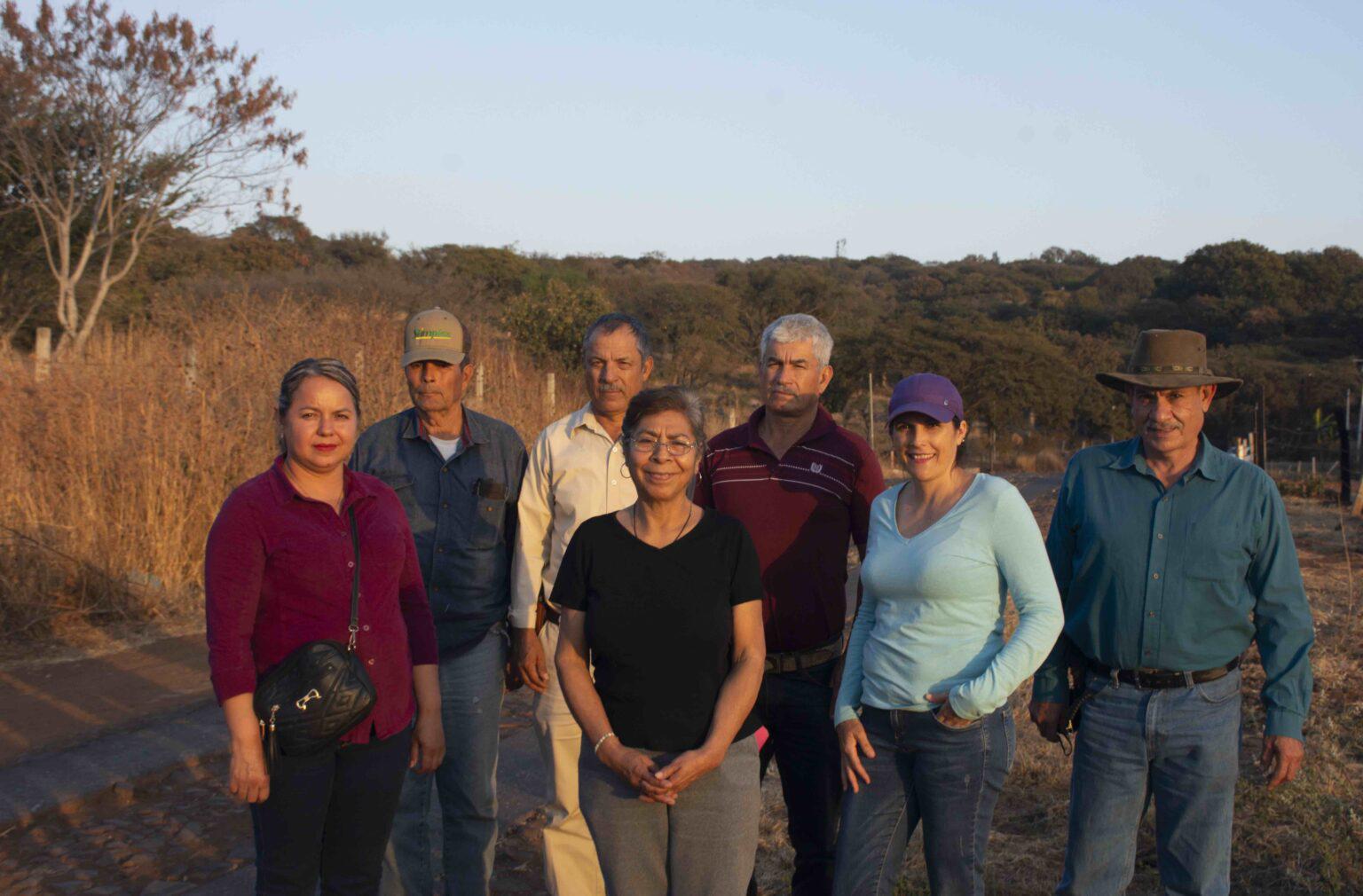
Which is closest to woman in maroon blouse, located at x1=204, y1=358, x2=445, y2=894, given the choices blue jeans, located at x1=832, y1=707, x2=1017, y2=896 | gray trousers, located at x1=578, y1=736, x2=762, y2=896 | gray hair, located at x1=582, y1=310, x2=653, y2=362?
gray trousers, located at x1=578, y1=736, x2=762, y2=896

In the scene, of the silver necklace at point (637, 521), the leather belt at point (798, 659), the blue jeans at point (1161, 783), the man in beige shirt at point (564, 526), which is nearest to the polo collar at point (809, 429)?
the man in beige shirt at point (564, 526)

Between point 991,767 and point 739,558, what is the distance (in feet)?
2.77

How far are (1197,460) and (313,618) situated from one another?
7.68 ft

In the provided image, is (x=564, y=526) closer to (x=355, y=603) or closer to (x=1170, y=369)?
(x=355, y=603)

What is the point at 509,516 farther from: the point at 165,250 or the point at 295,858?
the point at 165,250

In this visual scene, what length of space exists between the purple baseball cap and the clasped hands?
3.38 ft


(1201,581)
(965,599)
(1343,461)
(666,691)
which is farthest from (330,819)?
(1343,461)

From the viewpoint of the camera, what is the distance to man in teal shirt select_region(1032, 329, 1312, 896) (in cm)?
301

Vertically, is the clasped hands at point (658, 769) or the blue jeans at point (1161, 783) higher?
the clasped hands at point (658, 769)

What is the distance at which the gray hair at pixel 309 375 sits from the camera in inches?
113

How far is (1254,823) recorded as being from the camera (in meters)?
4.29

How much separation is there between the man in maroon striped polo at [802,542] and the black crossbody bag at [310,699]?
1247 millimetres

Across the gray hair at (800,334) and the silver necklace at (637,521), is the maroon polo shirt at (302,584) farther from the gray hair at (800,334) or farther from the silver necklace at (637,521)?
the gray hair at (800,334)

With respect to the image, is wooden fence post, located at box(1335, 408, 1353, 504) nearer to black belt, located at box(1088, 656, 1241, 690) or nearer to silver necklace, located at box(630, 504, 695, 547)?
black belt, located at box(1088, 656, 1241, 690)
